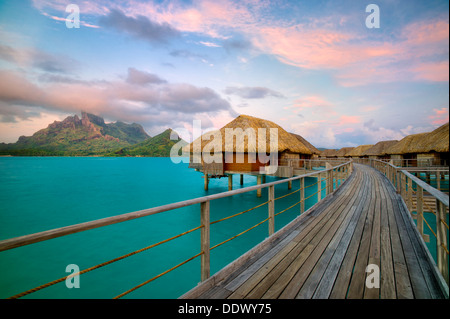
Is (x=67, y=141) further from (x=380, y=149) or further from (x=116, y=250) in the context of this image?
(x=380, y=149)

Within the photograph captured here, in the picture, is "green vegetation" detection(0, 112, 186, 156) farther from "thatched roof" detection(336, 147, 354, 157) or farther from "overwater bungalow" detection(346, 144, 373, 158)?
"overwater bungalow" detection(346, 144, 373, 158)

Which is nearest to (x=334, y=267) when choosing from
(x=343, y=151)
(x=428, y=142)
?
(x=428, y=142)

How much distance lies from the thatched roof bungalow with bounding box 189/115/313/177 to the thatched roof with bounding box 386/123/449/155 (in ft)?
41.6

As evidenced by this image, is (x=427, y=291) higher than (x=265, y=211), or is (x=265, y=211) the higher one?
(x=427, y=291)

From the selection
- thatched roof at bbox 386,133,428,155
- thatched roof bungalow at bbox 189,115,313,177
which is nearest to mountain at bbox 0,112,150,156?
thatched roof bungalow at bbox 189,115,313,177

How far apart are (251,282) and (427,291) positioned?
1876mm

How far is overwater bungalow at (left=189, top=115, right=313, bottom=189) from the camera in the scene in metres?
19.0

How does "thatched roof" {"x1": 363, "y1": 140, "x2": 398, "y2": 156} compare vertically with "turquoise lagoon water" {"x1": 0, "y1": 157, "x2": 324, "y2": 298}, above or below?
above

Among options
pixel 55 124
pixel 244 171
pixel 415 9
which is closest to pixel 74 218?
pixel 244 171

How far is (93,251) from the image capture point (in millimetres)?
10562

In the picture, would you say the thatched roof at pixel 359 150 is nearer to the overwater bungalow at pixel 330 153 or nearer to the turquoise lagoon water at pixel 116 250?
the overwater bungalow at pixel 330 153

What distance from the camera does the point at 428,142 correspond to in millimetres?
19594

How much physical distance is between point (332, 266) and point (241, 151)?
54.1 ft
